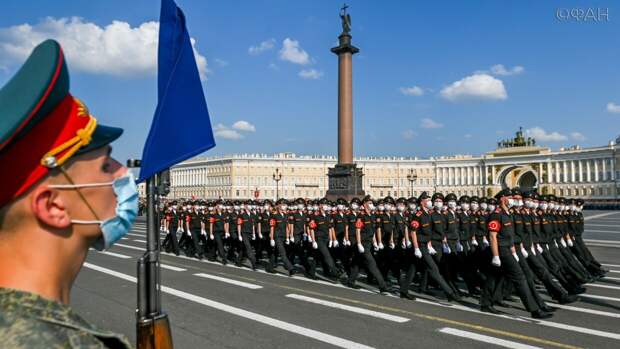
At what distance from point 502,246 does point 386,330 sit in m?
2.48

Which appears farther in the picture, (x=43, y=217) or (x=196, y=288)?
(x=196, y=288)

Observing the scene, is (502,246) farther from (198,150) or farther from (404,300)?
(198,150)

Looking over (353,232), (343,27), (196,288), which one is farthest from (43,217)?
(343,27)

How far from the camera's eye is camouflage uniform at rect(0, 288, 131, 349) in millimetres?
970

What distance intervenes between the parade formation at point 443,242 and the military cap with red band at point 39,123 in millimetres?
7251

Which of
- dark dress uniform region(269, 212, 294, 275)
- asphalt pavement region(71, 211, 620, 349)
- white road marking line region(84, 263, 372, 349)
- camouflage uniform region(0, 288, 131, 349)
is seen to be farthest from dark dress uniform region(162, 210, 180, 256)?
camouflage uniform region(0, 288, 131, 349)

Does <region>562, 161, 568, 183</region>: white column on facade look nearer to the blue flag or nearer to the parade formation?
the parade formation

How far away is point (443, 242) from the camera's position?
9266 millimetres

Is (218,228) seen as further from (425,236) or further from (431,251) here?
(431,251)

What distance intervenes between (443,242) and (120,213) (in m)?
8.44

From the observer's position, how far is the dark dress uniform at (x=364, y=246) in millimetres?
9646

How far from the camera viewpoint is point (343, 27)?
25.3 metres

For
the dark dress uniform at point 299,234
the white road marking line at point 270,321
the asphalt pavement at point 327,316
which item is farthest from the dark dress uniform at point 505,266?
the dark dress uniform at point 299,234

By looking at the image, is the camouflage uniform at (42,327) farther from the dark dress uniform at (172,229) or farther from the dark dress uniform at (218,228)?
the dark dress uniform at (172,229)
